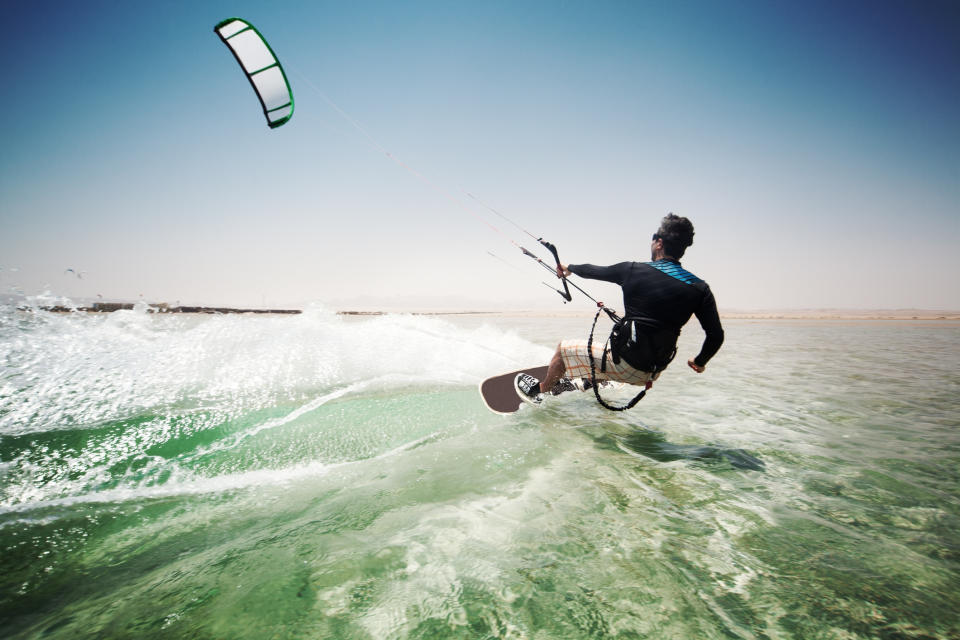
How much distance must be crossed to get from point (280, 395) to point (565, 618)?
621 cm

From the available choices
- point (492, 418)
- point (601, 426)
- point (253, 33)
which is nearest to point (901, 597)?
point (601, 426)

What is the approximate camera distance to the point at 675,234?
4781 mm

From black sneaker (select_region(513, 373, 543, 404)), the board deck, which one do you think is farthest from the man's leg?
the board deck

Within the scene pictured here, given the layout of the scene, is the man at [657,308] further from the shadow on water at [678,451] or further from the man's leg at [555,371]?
the shadow on water at [678,451]

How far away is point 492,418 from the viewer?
618 cm

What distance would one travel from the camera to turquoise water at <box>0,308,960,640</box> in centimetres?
202

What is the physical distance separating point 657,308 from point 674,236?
1.05 meters

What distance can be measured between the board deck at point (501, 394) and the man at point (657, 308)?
1.87 metres

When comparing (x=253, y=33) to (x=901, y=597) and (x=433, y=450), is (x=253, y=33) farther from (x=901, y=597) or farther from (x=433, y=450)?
(x=901, y=597)

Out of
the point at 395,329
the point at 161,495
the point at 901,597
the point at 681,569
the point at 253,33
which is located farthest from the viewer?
the point at 395,329

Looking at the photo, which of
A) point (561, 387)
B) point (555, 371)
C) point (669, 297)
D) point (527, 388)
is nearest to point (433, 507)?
point (555, 371)

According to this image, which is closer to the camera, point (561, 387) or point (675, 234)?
point (675, 234)

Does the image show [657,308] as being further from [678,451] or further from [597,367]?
[678,451]

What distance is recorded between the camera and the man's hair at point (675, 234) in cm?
478
